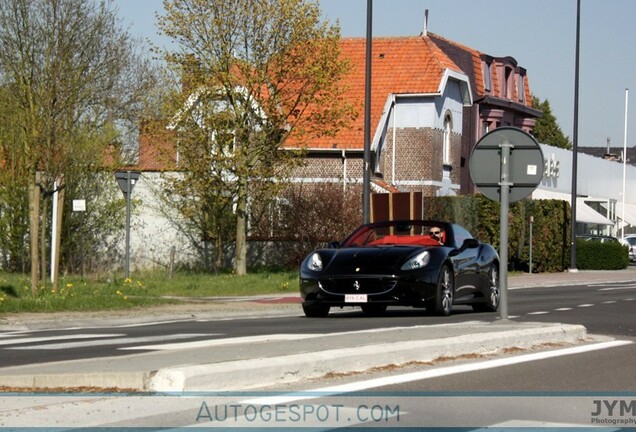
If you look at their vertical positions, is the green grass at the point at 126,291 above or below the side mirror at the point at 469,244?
below

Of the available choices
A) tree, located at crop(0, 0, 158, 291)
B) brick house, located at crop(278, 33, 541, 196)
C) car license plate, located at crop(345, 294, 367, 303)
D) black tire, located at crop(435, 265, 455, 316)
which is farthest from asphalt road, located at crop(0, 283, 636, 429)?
brick house, located at crop(278, 33, 541, 196)

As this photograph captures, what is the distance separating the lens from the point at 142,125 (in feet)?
126

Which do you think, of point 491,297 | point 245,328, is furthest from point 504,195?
point 491,297

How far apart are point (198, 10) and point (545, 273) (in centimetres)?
1749

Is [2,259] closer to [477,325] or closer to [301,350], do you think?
[477,325]

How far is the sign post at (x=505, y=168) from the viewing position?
15.7m

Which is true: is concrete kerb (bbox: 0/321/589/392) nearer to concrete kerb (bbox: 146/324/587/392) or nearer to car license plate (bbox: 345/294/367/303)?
concrete kerb (bbox: 146/324/587/392)

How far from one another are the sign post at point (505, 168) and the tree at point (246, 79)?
781 inches

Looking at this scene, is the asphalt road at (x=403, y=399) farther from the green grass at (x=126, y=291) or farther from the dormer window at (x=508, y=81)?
the dormer window at (x=508, y=81)

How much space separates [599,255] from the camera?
179 feet

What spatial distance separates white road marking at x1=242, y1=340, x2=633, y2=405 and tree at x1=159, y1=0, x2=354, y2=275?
22595mm

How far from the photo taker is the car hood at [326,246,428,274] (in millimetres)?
18922

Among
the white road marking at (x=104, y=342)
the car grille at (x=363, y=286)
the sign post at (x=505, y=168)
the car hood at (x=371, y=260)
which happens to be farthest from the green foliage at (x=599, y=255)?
the white road marking at (x=104, y=342)

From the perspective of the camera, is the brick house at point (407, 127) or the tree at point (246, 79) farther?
the brick house at point (407, 127)
